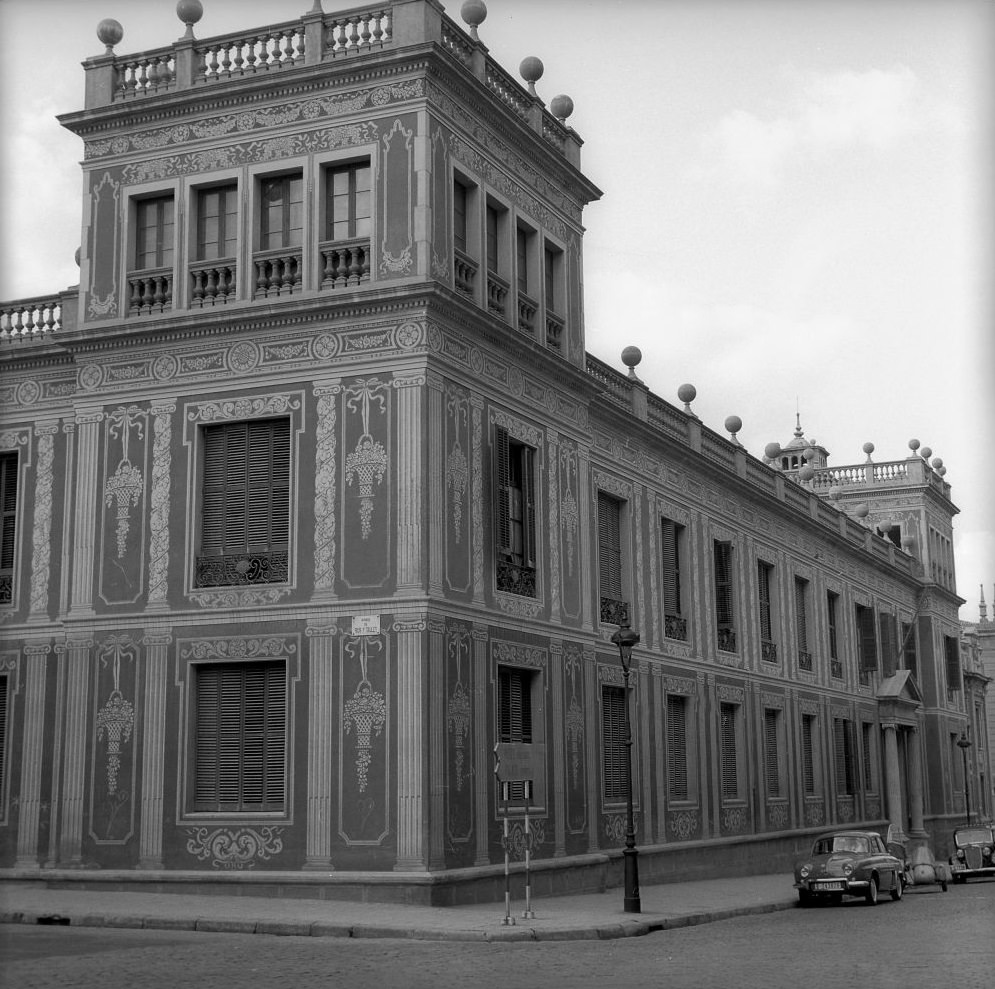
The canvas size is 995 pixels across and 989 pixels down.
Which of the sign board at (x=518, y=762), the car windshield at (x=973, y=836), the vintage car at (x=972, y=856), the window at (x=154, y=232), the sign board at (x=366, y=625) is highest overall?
the window at (x=154, y=232)

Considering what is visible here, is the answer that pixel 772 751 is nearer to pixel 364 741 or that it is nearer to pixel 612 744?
pixel 612 744

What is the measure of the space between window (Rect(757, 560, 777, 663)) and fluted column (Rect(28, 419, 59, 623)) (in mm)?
20121

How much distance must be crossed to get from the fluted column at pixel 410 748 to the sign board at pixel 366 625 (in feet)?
1.03

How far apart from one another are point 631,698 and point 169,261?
12.8 m

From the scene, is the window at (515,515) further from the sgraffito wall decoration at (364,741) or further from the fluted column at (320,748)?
the fluted column at (320,748)

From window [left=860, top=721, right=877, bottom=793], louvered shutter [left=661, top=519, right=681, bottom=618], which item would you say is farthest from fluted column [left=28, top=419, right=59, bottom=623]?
window [left=860, top=721, right=877, bottom=793]

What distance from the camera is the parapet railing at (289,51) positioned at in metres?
23.6

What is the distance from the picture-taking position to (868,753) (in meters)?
49.5

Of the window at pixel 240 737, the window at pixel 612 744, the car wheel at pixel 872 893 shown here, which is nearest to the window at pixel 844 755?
the window at pixel 612 744

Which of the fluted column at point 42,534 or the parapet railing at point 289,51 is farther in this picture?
the fluted column at point 42,534

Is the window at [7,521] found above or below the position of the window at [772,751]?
above


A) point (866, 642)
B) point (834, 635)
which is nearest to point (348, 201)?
point (834, 635)

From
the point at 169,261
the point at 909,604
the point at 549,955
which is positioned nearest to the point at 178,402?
the point at 169,261

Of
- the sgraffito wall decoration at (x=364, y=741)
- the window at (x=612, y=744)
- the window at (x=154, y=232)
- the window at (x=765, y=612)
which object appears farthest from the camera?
the window at (x=765, y=612)
